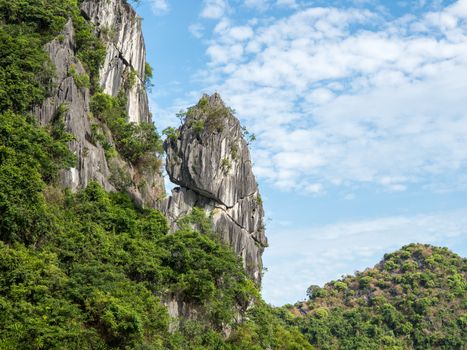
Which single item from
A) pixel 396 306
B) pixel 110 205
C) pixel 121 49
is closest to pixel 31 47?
pixel 110 205

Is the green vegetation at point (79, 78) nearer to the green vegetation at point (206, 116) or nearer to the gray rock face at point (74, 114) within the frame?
the gray rock face at point (74, 114)

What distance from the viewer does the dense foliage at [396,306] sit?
5019cm

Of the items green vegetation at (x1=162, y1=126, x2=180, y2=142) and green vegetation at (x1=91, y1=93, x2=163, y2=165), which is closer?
green vegetation at (x1=91, y1=93, x2=163, y2=165)

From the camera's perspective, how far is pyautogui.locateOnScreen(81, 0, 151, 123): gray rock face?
3209cm

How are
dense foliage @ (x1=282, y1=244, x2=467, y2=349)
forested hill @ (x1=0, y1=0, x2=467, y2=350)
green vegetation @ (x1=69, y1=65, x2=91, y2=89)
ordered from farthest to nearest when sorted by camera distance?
dense foliage @ (x1=282, y1=244, x2=467, y2=349), green vegetation @ (x1=69, y1=65, x2=91, y2=89), forested hill @ (x1=0, y1=0, x2=467, y2=350)

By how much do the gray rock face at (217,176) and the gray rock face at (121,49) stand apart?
299 centimetres

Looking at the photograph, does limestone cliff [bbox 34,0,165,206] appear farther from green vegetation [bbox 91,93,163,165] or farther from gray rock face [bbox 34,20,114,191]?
green vegetation [bbox 91,93,163,165]

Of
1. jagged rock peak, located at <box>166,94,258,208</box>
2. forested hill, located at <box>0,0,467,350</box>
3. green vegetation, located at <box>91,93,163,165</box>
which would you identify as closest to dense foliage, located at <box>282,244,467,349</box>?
forested hill, located at <box>0,0,467,350</box>

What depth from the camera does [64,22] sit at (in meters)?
27.8

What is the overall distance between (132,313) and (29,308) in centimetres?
321

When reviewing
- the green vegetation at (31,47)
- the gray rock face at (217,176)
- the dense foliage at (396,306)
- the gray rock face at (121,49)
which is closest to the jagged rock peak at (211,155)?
the gray rock face at (217,176)

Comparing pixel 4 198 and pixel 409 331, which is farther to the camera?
pixel 409 331

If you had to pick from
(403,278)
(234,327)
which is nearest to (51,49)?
(234,327)

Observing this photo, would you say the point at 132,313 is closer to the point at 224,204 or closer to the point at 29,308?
the point at 29,308
